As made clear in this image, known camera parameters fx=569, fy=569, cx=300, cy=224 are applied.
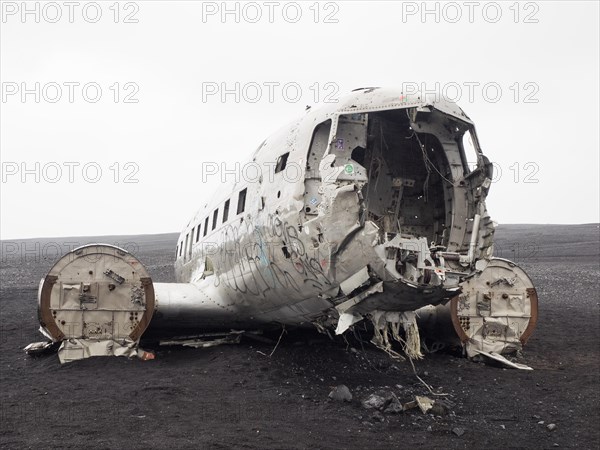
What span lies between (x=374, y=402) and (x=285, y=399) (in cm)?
127

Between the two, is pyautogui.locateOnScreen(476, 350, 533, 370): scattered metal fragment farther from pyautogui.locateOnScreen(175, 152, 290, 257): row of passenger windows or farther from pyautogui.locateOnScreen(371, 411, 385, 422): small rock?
pyautogui.locateOnScreen(175, 152, 290, 257): row of passenger windows

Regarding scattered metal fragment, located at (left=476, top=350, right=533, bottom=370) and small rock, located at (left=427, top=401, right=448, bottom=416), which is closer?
small rock, located at (left=427, top=401, right=448, bottom=416)

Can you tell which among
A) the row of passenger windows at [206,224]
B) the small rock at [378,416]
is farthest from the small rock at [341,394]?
the row of passenger windows at [206,224]

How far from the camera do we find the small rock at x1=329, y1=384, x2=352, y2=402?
8.07 meters

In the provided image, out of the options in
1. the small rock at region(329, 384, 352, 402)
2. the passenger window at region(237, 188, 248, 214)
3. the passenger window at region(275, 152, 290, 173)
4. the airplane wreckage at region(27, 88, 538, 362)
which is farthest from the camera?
the passenger window at region(237, 188, 248, 214)

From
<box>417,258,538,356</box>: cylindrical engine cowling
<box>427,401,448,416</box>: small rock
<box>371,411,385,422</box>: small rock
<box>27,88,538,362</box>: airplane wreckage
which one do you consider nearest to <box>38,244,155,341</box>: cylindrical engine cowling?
<box>27,88,538,362</box>: airplane wreckage

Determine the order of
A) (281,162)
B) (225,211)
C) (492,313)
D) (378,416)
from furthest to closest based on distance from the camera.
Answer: (225,211) < (492,313) < (281,162) < (378,416)

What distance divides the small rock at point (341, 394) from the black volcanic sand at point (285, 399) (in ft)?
0.46

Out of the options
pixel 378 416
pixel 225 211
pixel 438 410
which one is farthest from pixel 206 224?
pixel 438 410

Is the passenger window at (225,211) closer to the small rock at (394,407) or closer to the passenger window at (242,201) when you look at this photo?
the passenger window at (242,201)

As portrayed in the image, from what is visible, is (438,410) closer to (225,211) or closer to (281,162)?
(281,162)

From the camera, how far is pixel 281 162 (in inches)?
350

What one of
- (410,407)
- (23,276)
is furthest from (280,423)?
(23,276)

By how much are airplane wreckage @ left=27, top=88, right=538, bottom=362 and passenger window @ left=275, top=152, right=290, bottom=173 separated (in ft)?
0.10
